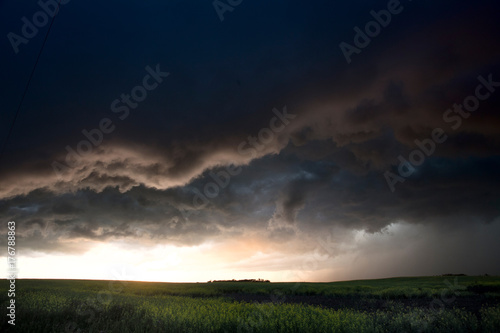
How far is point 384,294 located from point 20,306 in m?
29.3

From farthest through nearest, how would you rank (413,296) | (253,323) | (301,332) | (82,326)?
1. (413,296)
2. (82,326)
3. (253,323)
4. (301,332)

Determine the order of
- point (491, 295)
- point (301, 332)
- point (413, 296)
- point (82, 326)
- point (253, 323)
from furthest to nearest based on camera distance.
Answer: point (413, 296)
point (491, 295)
point (82, 326)
point (253, 323)
point (301, 332)

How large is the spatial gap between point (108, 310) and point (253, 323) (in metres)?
7.05

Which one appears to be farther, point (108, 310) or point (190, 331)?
point (108, 310)

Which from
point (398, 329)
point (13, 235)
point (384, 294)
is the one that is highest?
point (13, 235)

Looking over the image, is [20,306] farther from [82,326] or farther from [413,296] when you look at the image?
[413,296]

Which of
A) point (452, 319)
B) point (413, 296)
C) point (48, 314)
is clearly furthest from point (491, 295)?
point (48, 314)

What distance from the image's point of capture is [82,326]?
10961mm

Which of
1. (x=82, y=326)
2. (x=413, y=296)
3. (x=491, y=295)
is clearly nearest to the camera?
(x=82, y=326)

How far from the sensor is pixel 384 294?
96.4 feet

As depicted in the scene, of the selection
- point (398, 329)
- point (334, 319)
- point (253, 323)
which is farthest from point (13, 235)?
point (398, 329)

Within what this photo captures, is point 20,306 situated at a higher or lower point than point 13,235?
lower

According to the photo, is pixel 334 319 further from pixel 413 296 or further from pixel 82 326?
pixel 413 296

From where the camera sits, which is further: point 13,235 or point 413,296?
point 413,296
